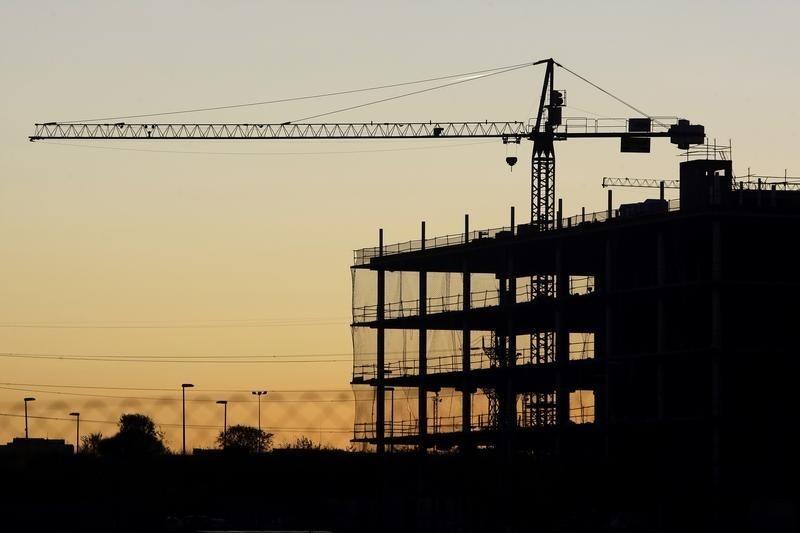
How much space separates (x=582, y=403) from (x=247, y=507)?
107 ft

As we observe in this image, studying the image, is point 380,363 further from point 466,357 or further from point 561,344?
point 561,344

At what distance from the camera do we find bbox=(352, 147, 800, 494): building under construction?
13612 centimetres

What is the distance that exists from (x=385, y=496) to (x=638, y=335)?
983 inches

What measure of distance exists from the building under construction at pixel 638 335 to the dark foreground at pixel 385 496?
11.5ft

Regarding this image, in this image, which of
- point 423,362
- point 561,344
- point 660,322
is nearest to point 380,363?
point 423,362

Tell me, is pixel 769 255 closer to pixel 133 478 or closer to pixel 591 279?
pixel 591 279

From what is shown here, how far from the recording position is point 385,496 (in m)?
130

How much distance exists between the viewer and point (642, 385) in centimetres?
14125

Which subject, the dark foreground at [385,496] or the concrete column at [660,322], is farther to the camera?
the concrete column at [660,322]

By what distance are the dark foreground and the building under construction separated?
11.5 feet

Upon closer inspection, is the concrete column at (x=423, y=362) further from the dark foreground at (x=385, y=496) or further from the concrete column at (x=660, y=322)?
the concrete column at (x=660, y=322)

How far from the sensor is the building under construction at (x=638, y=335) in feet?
447

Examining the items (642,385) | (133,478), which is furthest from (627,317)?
(133,478)

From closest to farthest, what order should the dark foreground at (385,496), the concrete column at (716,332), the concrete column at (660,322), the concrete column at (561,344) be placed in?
the dark foreground at (385,496) < the concrete column at (716,332) < the concrete column at (660,322) < the concrete column at (561,344)
